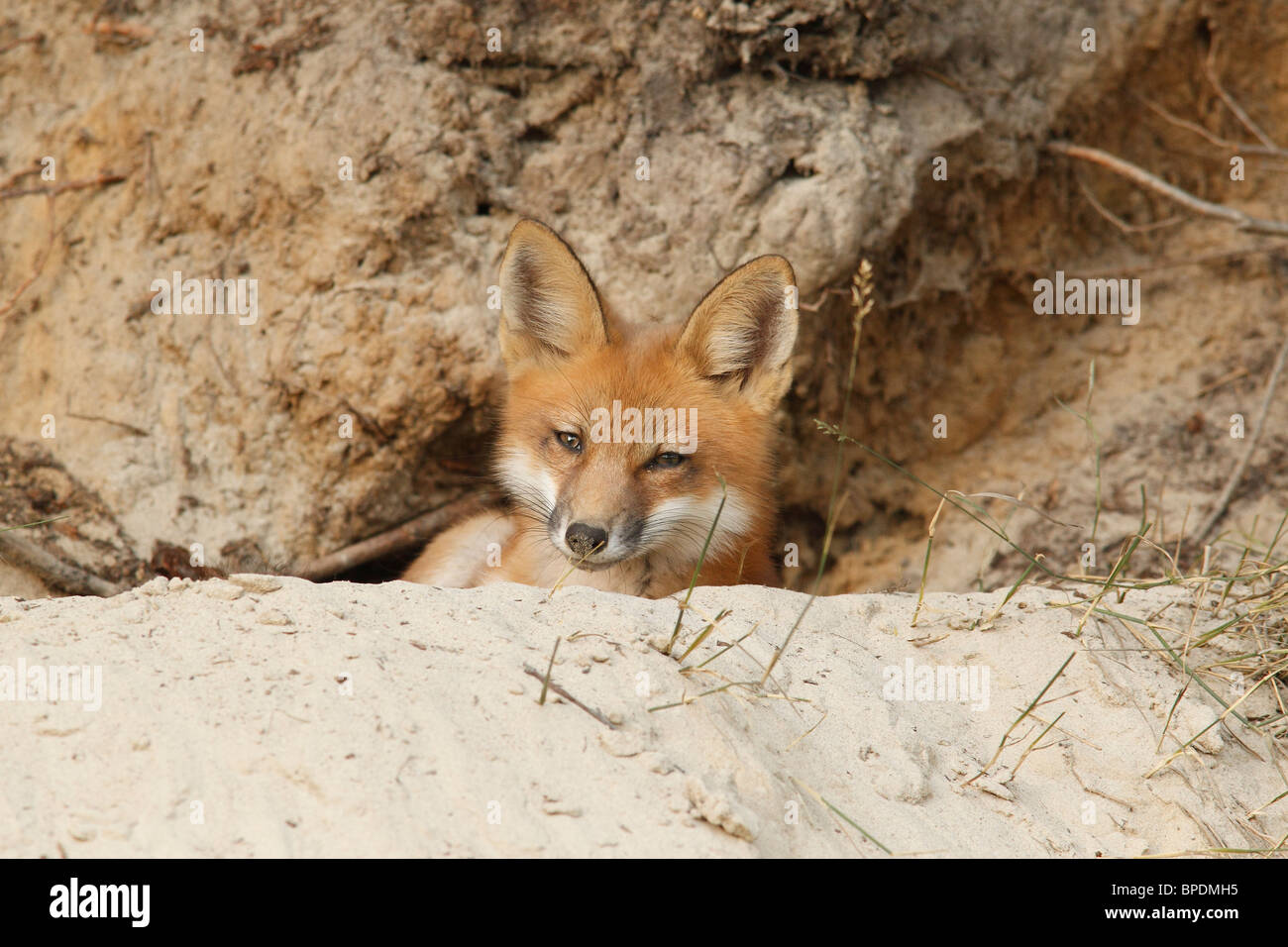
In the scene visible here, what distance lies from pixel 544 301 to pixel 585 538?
1.14 metres

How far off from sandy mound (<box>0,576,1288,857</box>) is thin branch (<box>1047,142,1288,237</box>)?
270 cm

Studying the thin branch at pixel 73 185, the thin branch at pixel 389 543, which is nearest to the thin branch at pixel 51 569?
the thin branch at pixel 389 543

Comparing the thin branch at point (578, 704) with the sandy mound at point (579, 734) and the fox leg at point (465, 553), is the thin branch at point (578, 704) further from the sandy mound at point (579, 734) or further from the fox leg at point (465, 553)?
the fox leg at point (465, 553)

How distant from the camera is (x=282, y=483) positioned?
501cm

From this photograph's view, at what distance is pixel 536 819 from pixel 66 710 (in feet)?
3.54

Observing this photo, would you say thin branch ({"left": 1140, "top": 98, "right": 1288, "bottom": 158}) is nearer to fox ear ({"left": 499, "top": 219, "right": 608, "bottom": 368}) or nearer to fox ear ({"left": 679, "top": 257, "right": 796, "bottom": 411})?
fox ear ({"left": 679, "top": 257, "right": 796, "bottom": 411})

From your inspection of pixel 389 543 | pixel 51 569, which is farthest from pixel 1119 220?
pixel 51 569

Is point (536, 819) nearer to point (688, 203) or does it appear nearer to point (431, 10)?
point (688, 203)

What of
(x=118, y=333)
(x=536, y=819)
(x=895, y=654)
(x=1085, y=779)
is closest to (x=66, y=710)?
(x=536, y=819)

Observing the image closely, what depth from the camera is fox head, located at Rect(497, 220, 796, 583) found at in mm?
3910

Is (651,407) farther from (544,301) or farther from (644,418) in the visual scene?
(544,301)

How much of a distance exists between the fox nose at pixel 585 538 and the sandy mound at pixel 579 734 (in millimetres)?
467

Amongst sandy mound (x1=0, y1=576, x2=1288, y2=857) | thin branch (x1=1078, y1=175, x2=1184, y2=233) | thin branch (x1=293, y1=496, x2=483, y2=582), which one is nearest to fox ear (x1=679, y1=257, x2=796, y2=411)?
sandy mound (x1=0, y1=576, x2=1288, y2=857)

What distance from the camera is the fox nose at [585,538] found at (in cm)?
355
